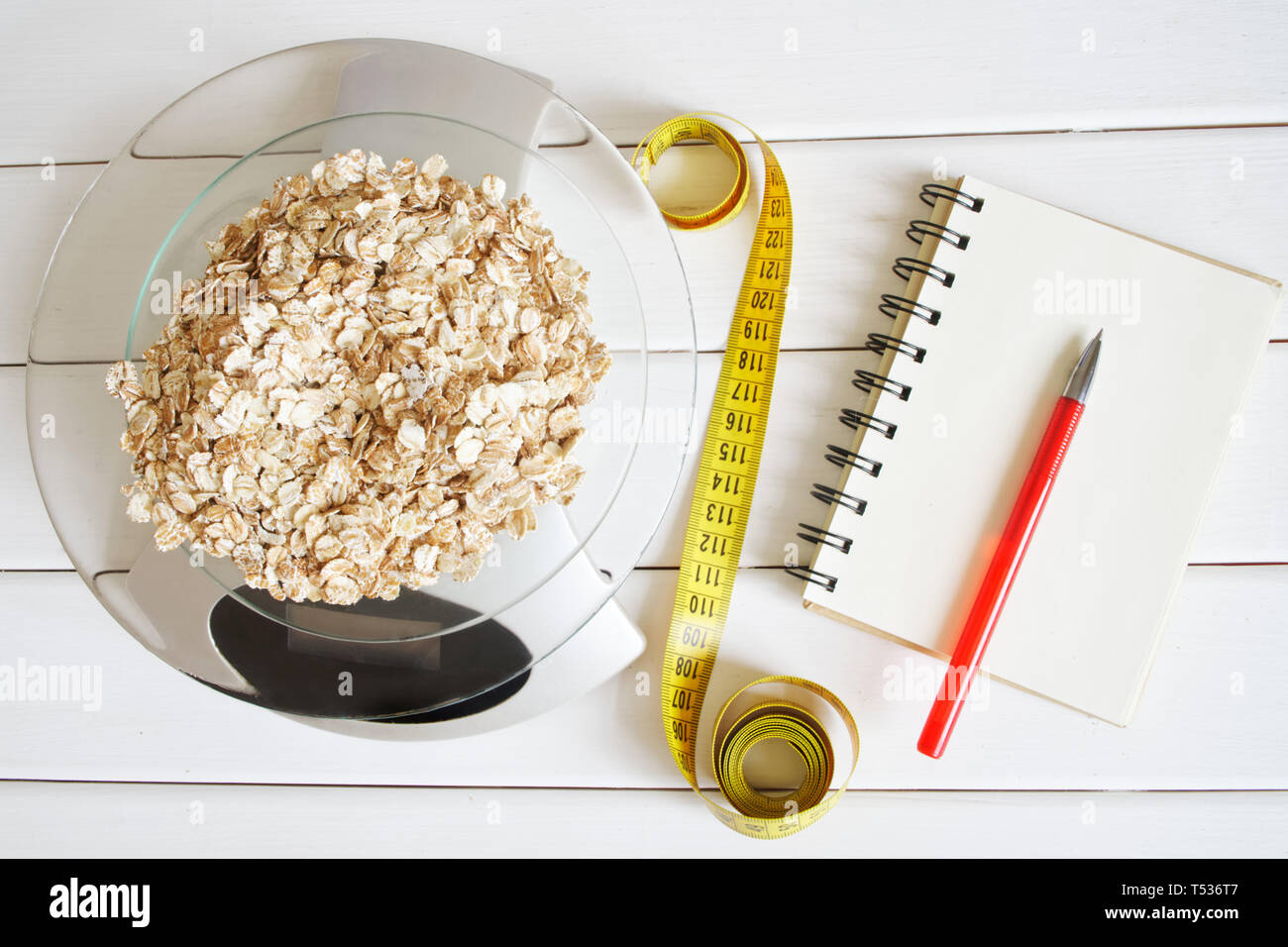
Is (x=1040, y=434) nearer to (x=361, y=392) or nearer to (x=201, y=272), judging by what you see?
(x=361, y=392)

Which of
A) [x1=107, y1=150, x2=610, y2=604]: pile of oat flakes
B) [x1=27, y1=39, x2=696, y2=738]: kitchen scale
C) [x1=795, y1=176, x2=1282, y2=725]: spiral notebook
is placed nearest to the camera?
[x1=107, y1=150, x2=610, y2=604]: pile of oat flakes

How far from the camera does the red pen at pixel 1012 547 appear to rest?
844 millimetres

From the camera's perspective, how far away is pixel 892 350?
2.89ft

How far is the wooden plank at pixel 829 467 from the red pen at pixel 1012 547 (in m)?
0.19

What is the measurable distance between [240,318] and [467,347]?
0.16m

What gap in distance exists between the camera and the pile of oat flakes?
57 centimetres

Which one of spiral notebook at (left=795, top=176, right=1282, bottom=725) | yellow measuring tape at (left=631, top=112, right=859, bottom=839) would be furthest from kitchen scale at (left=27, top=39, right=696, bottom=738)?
spiral notebook at (left=795, top=176, right=1282, bottom=725)

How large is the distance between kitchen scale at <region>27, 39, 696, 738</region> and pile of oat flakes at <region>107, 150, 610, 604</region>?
0.44 feet

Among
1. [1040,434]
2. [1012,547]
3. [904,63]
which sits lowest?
[1012,547]

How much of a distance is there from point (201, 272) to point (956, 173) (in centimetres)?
78

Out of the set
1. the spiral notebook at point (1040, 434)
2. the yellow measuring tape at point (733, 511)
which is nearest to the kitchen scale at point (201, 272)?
the yellow measuring tape at point (733, 511)

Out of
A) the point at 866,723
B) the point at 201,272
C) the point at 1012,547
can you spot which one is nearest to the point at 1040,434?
the point at 1012,547

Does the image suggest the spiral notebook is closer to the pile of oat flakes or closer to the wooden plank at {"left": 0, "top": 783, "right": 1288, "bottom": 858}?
the wooden plank at {"left": 0, "top": 783, "right": 1288, "bottom": 858}
